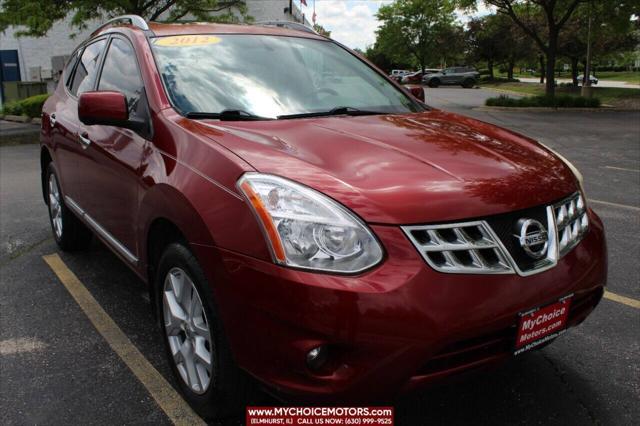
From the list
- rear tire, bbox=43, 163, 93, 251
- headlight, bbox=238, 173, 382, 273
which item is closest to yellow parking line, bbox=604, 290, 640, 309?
headlight, bbox=238, 173, 382, 273

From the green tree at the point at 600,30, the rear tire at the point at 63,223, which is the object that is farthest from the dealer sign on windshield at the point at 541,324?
the green tree at the point at 600,30

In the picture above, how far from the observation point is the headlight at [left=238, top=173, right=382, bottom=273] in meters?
1.94

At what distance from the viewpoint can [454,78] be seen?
44.3 metres

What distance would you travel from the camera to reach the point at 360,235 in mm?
1960

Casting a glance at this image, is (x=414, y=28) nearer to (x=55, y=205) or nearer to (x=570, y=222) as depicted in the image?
(x=55, y=205)

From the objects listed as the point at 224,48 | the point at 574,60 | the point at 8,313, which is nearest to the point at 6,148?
the point at 8,313

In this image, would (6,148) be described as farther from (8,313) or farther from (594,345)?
(594,345)

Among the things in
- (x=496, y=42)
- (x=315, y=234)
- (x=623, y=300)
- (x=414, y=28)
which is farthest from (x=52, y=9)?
(x=414, y=28)

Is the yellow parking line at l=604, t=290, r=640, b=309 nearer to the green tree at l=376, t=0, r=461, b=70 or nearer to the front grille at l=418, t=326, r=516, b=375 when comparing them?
the front grille at l=418, t=326, r=516, b=375

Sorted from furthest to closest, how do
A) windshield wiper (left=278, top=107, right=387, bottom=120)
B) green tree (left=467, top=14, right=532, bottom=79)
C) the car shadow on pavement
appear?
1. green tree (left=467, top=14, right=532, bottom=79)
2. windshield wiper (left=278, top=107, right=387, bottom=120)
3. the car shadow on pavement

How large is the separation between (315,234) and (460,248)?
0.49 metres

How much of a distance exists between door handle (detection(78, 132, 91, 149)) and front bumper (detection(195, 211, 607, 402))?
195 centimetres

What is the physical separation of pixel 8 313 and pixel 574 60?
141 ft

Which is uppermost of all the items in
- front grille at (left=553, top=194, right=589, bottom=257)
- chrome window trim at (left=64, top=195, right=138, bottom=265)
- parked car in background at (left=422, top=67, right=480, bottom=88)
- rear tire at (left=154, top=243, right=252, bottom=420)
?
A: parked car in background at (left=422, top=67, right=480, bottom=88)
